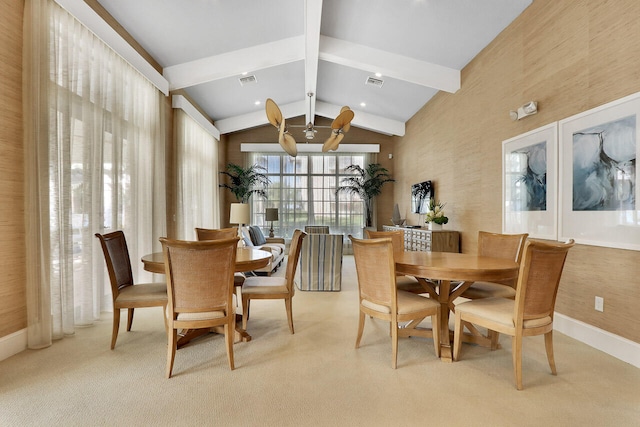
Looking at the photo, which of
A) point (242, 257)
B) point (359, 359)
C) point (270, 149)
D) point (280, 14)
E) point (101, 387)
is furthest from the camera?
point (270, 149)

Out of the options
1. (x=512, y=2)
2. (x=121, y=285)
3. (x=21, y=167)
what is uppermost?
(x=512, y=2)

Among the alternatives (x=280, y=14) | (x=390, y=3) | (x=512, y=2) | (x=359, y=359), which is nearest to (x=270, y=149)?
(x=280, y=14)

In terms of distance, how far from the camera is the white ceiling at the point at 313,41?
3.76 m

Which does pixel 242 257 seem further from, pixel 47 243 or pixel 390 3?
pixel 390 3

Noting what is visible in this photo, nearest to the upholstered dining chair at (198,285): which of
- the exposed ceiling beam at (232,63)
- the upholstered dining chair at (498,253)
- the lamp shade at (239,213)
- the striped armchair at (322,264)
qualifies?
the upholstered dining chair at (498,253)

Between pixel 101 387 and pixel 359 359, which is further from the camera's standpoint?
pixel 359 359

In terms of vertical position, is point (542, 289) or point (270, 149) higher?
point (270, 149)

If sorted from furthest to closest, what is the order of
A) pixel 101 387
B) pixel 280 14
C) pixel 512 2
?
pixel 280 14
pixel 512 2
pixel 101 387

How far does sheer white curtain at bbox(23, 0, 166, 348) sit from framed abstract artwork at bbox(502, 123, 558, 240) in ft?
14.5

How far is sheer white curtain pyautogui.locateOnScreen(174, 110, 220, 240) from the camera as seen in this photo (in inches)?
212

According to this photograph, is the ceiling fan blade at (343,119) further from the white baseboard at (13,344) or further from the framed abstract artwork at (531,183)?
the white baseboard at (13,344)

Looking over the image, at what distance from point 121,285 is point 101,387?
3.21ft

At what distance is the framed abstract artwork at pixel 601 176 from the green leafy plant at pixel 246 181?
21.8 feet

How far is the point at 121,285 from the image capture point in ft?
9.29
